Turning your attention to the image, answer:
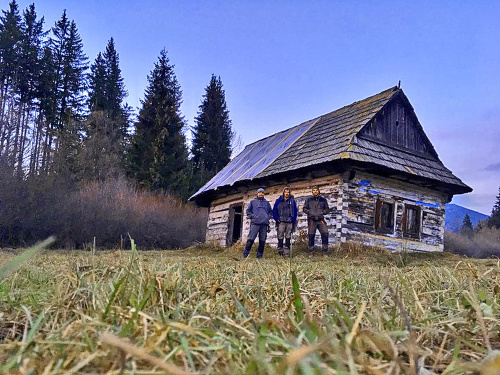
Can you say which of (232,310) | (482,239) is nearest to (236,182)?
(232,310)

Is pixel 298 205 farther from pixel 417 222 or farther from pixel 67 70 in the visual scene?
pixel 67 70

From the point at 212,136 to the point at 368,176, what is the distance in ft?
83.4

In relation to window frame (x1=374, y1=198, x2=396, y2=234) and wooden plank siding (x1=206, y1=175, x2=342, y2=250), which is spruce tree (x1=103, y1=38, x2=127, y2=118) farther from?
window frame (x1=374, y1=198, x2=396, y2=234)

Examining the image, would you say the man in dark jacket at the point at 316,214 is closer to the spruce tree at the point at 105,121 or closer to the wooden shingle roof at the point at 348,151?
the wooden shingle roof at the point at 348,151

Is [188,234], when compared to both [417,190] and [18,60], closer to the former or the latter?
[417,190]

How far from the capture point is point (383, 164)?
38.4 ft

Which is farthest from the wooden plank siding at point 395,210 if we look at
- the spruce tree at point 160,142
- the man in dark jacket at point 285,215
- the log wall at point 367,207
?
the spruce tree at point 160,142

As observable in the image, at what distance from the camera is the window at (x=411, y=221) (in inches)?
506

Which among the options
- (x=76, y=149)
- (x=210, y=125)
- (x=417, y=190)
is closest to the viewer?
(x=417, y=190)

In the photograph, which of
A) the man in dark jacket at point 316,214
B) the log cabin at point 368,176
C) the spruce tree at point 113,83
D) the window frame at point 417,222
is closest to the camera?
the man in dark jacket at point 316,214

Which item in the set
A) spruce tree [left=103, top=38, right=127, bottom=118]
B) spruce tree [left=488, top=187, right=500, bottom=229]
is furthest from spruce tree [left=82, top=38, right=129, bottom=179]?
spruce tree [left=488, top=187, right=500, bottom=229]

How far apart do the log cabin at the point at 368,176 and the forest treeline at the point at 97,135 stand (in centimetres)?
668

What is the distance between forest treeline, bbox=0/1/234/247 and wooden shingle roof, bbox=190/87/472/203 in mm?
6050

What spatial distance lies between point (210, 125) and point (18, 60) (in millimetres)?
15026
